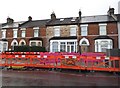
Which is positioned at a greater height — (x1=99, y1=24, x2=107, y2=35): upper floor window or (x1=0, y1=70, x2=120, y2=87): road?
(x1=99, y1=24, x2=107, y2=35): upper floor window

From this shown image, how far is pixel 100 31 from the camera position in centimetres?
2792

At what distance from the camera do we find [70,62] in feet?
39.1

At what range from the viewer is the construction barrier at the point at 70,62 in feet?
36.2

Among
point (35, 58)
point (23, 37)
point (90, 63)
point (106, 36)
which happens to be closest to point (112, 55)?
point (90, 63)

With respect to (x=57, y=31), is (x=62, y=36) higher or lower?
lower

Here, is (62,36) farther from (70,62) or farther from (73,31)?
(70,62)

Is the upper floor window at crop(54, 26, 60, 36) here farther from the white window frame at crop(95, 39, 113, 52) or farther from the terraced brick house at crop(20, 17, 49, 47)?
the white window frame at crop(95, 39, 113, 52)

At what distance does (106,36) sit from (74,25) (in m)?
5.83

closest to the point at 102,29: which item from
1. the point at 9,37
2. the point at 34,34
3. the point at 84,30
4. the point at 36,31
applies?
the point at 84,30

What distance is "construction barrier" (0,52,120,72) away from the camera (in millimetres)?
11031

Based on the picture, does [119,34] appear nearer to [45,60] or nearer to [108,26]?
[108,26]

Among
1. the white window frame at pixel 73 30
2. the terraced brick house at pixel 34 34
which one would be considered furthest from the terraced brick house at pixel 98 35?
the terraced brick house at pixel 34 34

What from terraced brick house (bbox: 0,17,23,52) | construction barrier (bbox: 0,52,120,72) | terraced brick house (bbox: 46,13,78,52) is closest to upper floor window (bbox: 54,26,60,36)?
terraced brick house (bbox: 46,13,78,52)

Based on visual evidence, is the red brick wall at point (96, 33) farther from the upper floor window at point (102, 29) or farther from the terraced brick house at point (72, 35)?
the upper floor window at point (102, 29)
